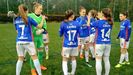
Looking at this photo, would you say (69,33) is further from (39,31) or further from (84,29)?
(84,29)

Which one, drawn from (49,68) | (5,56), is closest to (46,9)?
(5,56)

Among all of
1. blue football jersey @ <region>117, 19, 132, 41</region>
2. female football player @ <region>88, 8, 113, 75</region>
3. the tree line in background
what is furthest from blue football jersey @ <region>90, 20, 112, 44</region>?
the tree line in background

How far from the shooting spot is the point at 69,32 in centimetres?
887

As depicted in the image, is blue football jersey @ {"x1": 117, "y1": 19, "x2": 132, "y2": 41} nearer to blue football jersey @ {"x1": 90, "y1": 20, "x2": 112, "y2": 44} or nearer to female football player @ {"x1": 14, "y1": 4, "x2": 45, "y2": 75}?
blue football jersey @ {"x1": 90, "y1": 20, "x2": 112, "y2": 44}

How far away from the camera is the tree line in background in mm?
39750

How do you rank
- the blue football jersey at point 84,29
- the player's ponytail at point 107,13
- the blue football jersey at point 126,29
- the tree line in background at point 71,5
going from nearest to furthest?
the player's ponytail at point 107,13 → the blue football jersey at point 126,29 → the blue football jersey at point 84,29 → the tree line in background at point 71,5

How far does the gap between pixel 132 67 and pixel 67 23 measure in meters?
3.39

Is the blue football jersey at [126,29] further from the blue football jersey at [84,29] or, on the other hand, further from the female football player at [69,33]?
the female football player at [69,33]

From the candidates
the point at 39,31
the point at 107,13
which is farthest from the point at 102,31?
the point at 39,31

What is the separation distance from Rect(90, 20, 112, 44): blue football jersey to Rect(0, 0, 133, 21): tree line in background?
30.8 meters

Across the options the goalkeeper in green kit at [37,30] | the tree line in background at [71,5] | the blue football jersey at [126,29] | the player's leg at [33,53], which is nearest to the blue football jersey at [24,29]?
the player's leg at [33,53]

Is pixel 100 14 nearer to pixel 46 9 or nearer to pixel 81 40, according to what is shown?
pixel 81 40

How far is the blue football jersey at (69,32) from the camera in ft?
29.0

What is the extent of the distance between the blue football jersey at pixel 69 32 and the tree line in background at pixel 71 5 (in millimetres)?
→ 30999
